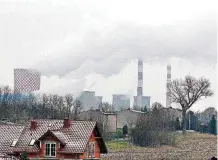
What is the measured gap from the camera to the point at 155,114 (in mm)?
74688

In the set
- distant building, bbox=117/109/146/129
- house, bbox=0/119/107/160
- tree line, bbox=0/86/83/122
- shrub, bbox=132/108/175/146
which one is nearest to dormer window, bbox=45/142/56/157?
house, bbox=0/119/107/160

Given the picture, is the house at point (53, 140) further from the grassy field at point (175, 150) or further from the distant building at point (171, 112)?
the distant building at point (171, 112)

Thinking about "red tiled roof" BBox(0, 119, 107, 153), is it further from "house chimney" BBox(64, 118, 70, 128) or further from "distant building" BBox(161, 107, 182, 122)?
"distant building" BBox(161, 107, 182, 122)

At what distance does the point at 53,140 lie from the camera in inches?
1308

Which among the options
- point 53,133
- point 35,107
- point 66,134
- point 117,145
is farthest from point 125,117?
point 53,133

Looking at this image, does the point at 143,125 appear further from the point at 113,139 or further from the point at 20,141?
the point at 20,141

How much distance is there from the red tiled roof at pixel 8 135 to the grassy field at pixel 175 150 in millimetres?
11250

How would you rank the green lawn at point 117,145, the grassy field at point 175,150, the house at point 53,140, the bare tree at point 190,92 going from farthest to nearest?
the bare tree at point 190,92
the green lawn at point 117,145
the grassy field at point 175,150
the house at point 53,140

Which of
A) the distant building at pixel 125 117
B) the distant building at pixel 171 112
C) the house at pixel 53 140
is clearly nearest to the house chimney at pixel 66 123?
the house at pixel 53 140

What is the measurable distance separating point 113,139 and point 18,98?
31193 mm

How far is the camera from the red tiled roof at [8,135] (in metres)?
33.5

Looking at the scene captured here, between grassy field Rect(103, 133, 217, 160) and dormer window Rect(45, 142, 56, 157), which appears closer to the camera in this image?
dormer window Rect(45, 142, 56, 157)

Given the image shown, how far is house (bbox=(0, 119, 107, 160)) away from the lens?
33.1m

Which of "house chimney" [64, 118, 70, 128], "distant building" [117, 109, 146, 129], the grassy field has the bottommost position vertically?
the grassy field
